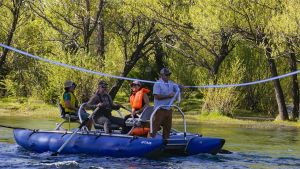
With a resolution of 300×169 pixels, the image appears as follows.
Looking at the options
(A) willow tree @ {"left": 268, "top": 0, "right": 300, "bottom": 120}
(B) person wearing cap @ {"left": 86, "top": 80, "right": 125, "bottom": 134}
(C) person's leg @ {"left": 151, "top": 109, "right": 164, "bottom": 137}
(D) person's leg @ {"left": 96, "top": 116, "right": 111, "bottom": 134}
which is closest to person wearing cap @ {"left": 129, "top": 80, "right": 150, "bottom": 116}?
(B) person wearing cap @ {"left": 86, "top": 80, "right": 125, "bottom": 134}

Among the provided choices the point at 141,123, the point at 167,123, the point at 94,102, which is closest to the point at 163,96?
the point at 167,123

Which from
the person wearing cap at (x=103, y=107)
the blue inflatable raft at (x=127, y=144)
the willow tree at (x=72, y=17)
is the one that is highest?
the willow tree at (x=72, y=17)

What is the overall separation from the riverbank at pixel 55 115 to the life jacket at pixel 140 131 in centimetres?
1334

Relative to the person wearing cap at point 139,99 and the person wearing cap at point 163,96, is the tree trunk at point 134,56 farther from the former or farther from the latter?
the person wearing cap at point 163,96

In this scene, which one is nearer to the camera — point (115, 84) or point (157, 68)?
point (115, 84)

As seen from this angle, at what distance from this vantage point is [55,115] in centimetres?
3562

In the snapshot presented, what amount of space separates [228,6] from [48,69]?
36.9 feet

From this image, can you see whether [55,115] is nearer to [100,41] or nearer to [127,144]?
[100,41]

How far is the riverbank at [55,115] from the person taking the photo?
31953 mm

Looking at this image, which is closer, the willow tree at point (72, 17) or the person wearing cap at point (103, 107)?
the person wearing cap at point (103, 107)

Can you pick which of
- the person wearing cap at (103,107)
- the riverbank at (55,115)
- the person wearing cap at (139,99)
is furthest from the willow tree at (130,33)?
the person wearing cap at (139,99)

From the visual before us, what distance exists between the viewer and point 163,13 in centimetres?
3659

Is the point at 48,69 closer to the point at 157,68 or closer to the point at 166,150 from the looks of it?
the point at 157,68

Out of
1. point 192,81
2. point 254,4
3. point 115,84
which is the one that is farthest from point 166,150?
point 192,81
